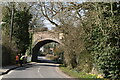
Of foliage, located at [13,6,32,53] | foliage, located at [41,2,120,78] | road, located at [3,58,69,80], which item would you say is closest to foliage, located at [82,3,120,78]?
foliage, located at [41,2,120,78]

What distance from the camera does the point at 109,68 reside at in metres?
16.8

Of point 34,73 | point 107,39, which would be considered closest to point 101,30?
point 107,39

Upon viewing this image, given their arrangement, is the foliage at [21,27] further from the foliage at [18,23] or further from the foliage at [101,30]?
the foliage at [101,30]

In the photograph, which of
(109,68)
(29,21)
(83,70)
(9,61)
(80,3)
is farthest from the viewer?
(29,21)

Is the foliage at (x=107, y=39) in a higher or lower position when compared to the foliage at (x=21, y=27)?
lower

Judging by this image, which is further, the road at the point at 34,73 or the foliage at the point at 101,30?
the road at the point at 34,73

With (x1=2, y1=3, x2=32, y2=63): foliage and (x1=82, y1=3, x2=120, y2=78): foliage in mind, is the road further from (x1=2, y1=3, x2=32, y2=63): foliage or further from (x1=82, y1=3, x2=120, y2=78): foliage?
(x1=2, y1=3, x2=32, y2=63): foliage

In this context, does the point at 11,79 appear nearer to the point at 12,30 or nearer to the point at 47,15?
the point at 47,15

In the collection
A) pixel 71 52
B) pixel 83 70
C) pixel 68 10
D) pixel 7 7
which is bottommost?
pixel 83 70

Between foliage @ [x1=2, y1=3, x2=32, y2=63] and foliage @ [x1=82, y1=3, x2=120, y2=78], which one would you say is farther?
foliage @ [x1=2, y1=3, x2=32, y2=63]

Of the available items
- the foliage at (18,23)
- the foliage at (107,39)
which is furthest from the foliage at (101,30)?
the foliage at (18,23)

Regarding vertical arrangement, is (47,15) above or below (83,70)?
above

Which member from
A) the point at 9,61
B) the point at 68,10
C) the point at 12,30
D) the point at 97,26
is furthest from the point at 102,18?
the point at 12,30

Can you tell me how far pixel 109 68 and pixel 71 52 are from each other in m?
11.5
